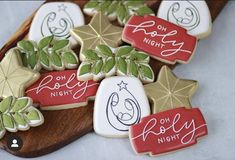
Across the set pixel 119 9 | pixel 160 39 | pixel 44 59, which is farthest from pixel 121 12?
pixel 44 59

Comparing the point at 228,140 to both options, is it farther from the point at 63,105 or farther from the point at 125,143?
the point at 63,105

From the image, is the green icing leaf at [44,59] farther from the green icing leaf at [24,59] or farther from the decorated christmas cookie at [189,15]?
the decorated christmas cookie at [189,15]

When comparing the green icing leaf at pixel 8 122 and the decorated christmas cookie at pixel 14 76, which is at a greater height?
the decorated christmas cookie at pixel 14 76

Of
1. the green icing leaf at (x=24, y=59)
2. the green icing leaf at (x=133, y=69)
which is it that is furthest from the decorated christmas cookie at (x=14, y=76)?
the green icing leaf at (x=133, y=69)

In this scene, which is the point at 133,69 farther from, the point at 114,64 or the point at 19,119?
the point at 19,119

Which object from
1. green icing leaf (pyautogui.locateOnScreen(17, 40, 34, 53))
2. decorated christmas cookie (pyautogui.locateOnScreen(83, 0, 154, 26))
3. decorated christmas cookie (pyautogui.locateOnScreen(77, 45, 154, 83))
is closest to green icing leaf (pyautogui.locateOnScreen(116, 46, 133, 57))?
decorated christmas cookie (pyautogui.locateOnScreen(77, 45, 154, 83))

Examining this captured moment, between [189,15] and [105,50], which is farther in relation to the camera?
[189,15]

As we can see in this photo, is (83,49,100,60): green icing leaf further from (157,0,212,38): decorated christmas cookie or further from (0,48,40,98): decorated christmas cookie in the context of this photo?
(157,0,212,38): decorated christmas cookie
